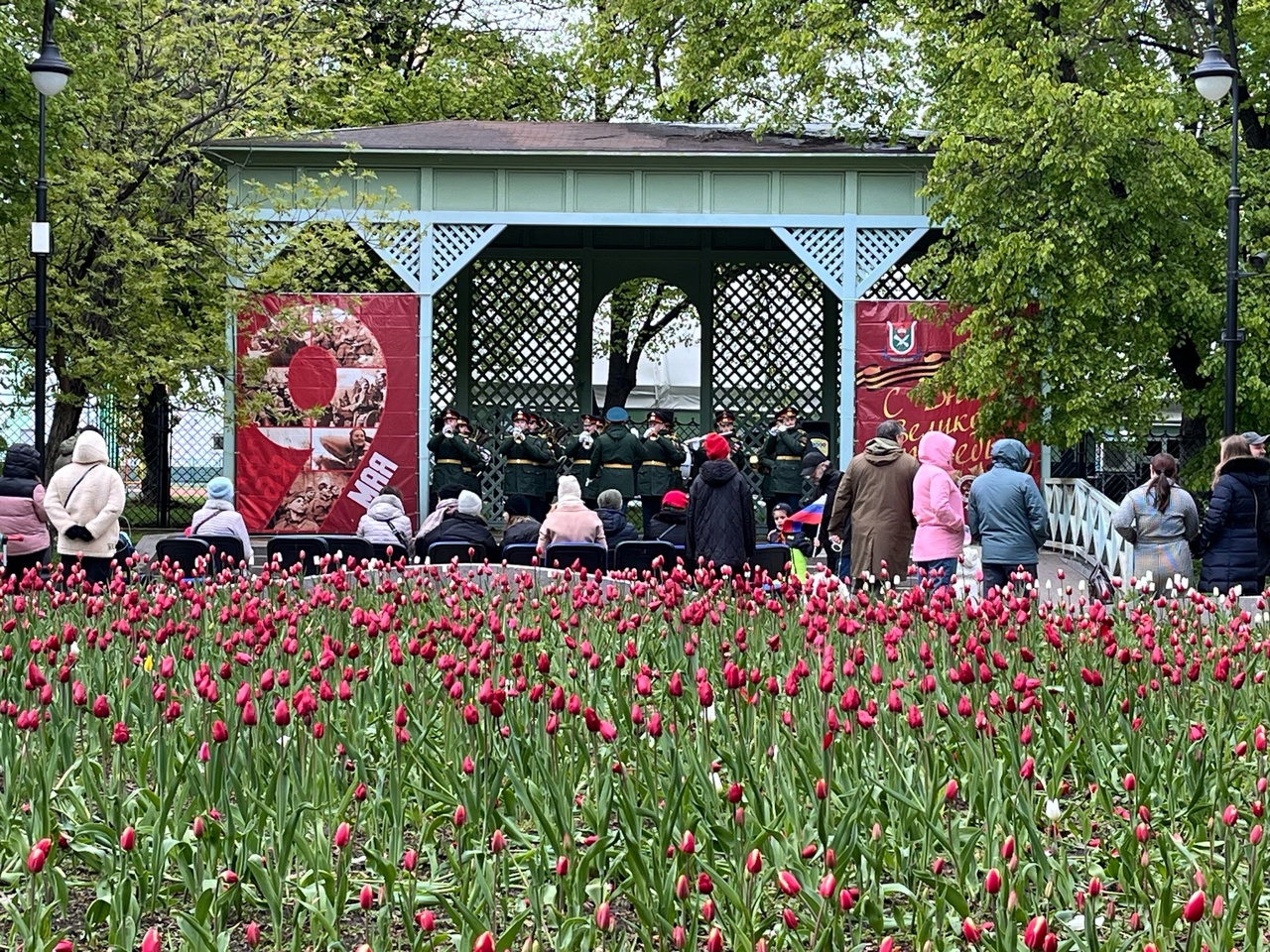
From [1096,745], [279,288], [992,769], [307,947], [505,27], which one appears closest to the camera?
[307,947]

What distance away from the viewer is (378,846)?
4.53 m

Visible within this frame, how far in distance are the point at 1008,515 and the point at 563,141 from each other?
11990 millimetres

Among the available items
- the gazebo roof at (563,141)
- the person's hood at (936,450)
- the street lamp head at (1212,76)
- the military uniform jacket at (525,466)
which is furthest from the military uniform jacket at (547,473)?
the person's hood at (936,450)

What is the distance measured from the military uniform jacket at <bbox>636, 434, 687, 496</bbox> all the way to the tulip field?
12.6m

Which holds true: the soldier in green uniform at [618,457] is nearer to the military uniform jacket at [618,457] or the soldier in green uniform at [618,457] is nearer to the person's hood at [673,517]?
the military uniform jacket at [618,457]

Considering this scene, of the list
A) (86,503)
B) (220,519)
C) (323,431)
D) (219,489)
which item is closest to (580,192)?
(323,431)

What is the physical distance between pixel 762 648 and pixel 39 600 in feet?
11.5

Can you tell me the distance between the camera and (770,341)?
23969mm

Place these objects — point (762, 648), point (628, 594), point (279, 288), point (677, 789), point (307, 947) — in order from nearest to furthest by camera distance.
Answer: point (307, 947), point (677, 789), point (762, 648), point (628, 594), point (279, 288)

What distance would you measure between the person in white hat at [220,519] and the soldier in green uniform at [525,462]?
7.95m

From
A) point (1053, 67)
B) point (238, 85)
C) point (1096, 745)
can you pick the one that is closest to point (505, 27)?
point (238, 85)

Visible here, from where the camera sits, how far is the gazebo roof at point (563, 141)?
65.8 feet

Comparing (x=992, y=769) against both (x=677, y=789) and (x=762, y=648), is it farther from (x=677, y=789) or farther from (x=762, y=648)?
(x=762, y=648)

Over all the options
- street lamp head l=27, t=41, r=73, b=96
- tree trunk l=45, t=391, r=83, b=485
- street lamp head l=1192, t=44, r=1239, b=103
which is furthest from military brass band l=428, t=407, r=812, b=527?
street lamp head l=27, t=41, r=73, b=96
